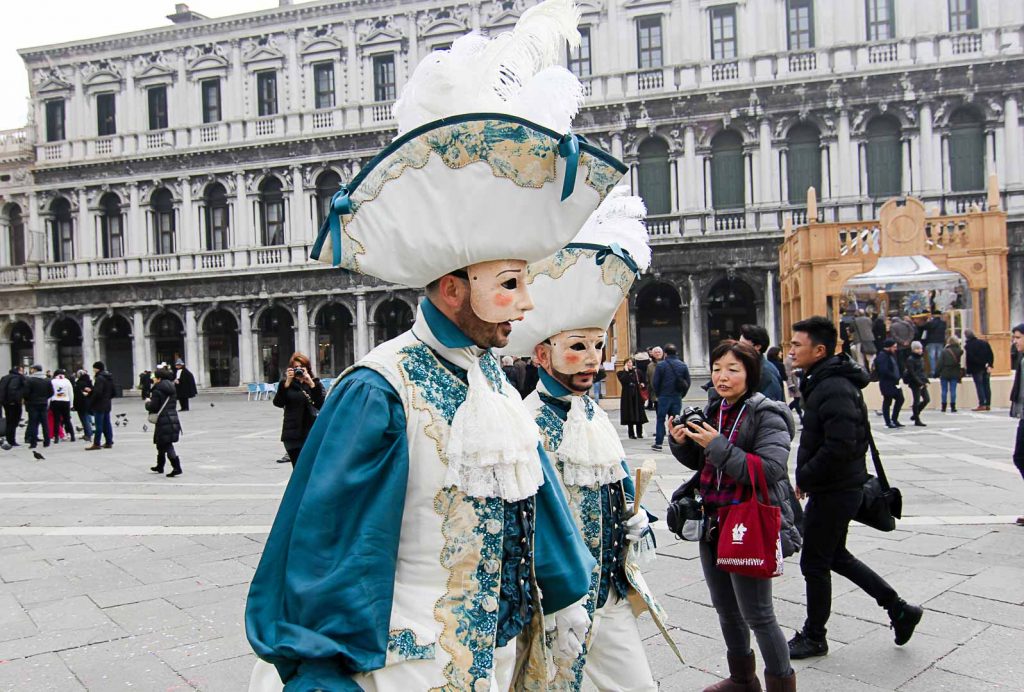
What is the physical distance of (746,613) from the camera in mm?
3076

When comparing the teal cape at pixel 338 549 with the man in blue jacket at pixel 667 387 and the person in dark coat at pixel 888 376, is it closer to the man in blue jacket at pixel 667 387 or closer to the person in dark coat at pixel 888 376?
the man in blue jacket at pixel 667 387

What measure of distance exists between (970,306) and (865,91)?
9576 mm

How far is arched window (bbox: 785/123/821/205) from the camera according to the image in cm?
2331

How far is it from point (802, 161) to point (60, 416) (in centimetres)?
2016

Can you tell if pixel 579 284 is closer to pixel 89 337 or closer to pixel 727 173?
pixel 727 173

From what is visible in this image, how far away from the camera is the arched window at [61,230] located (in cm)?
3020

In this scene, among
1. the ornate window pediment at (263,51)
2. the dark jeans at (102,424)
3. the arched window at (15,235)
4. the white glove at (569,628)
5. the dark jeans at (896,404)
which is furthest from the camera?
the arched window at (15,235)

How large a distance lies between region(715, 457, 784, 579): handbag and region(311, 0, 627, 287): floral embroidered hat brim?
5.32ft

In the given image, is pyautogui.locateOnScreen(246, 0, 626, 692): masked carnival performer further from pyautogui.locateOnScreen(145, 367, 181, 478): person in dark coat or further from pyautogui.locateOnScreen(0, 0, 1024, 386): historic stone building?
pyautogui.locateOnScreen(0, 0, 1024, 386): historic stone building

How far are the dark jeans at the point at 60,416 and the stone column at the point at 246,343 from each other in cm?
1309

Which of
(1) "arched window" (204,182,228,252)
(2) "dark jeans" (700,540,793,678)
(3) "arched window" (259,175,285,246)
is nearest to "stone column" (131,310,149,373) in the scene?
(1) "arched window" (204,182,228,252)

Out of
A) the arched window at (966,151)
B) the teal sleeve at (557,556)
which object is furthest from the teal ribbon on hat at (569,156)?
the arched window at (966,151)

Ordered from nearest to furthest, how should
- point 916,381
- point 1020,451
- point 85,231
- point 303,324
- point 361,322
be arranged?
point 1020,451
point 916,381
point 361,322
point 303,324
point 85,231

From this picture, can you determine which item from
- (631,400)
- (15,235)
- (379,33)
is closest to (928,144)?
(631,400)
